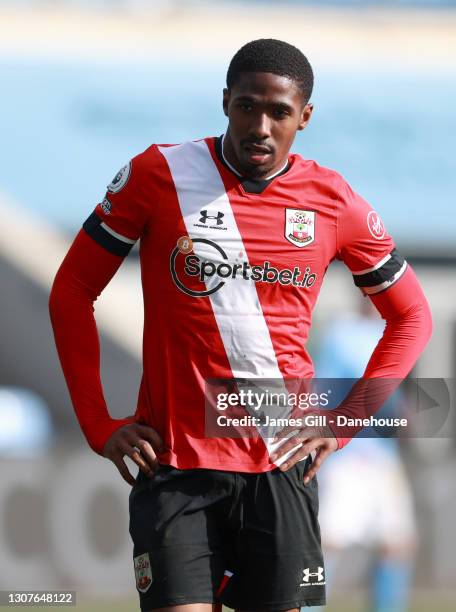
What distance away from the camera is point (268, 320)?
3.43 m

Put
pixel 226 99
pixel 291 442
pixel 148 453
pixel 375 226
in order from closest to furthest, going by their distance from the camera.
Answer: pixel 148 453, pixel 291 442, pixel 226 99, pixel 375 226

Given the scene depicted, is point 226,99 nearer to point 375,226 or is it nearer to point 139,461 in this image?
point 375,226

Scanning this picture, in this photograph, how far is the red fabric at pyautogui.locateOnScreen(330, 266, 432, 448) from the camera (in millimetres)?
3621

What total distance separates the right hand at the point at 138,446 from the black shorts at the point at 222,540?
5cm

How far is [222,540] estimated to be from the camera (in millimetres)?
3375

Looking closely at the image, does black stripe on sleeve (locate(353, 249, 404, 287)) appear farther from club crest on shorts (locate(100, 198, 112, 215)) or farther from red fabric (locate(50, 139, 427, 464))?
club crest on shorts (locate(100, 198, 112, 215))

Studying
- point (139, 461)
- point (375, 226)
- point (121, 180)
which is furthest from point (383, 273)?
point (139, 461)

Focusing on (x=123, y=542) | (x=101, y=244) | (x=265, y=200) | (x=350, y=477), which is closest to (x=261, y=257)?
(x=265, y=200)

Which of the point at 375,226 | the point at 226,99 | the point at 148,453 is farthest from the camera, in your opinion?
the point at 375,226

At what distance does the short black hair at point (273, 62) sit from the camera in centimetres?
340

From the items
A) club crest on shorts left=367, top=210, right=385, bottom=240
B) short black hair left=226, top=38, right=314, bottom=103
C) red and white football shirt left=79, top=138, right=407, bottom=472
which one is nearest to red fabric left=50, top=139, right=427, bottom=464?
red and white football shirt left=79, top=138, right=407, bottom=472

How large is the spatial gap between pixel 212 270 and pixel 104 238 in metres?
0.31

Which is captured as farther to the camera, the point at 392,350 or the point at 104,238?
the point at 392,350

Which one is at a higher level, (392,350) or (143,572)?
(392,350)
